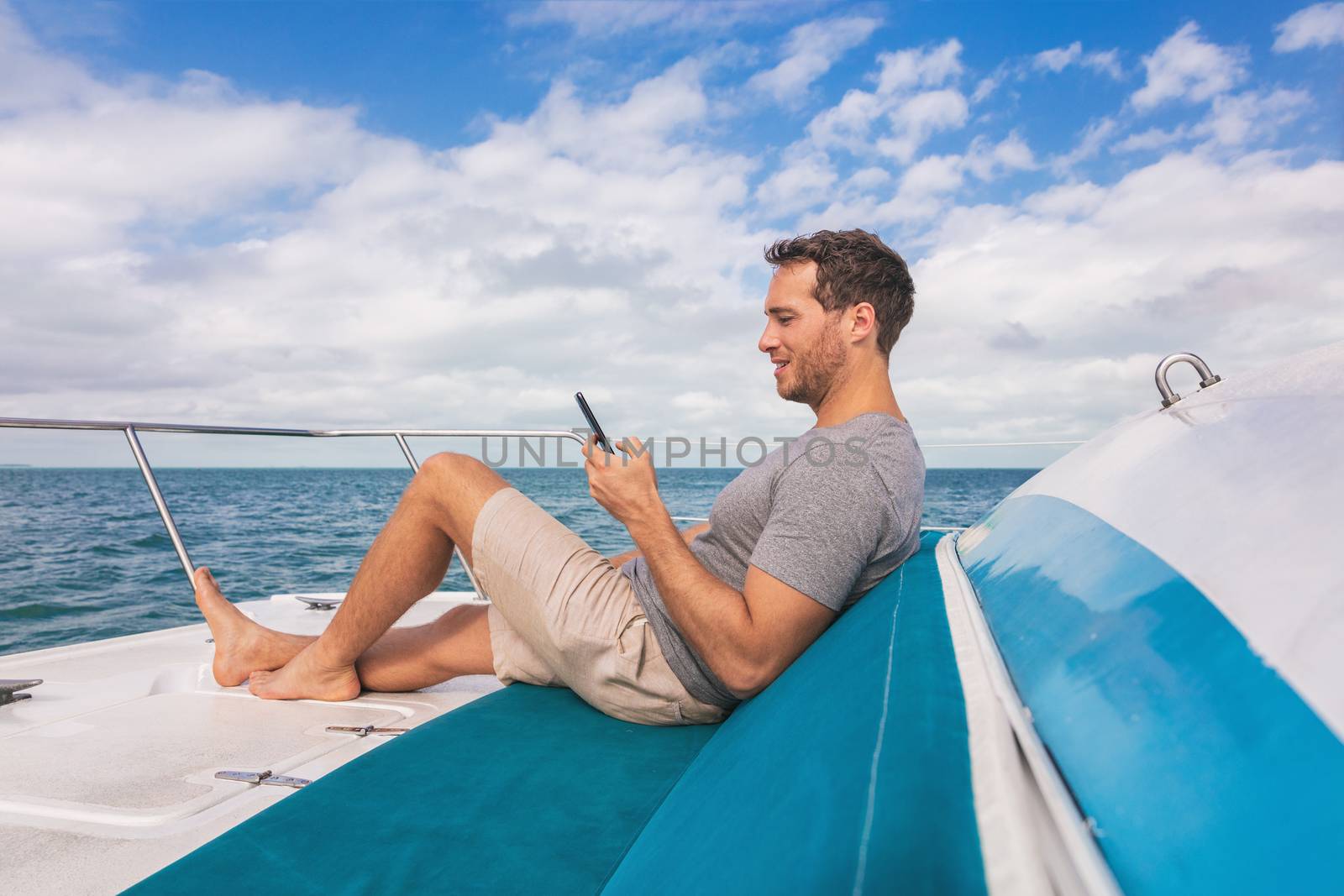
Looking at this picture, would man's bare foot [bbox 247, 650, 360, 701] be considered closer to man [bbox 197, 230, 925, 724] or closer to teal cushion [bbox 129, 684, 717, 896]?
man [bbox 197, 230, 925, 724]

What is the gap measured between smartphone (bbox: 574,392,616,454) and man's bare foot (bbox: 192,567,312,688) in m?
0.89

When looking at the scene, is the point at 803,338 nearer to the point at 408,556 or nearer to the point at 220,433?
the point at 408,556

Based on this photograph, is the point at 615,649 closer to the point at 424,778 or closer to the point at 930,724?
the point at 424,778

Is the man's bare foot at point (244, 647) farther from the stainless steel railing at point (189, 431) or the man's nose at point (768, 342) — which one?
the man's nose at point (768, 342)

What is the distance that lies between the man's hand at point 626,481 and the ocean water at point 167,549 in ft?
15.8

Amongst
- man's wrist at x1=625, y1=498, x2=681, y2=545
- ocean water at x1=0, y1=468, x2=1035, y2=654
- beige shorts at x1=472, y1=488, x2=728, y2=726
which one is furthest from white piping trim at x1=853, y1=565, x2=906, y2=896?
A: ocean water at x1=0, y1=468, x2=1035, y2=654

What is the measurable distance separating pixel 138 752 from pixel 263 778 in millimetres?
299

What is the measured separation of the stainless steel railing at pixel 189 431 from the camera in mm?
1967

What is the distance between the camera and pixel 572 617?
1353mm

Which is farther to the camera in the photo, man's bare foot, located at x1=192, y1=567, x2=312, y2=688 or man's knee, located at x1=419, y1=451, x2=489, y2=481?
man's bare foot, located at x1=192, y1=567, x2=312, y2=688

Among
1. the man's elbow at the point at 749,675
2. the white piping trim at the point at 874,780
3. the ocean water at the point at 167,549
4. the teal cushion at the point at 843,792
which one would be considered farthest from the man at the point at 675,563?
the ocean water at the point at 167,549

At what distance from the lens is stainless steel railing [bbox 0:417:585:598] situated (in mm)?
1967

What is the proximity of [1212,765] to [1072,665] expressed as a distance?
172mm

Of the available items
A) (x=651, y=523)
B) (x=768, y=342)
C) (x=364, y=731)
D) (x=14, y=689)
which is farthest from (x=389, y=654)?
(x=768, y=342)
